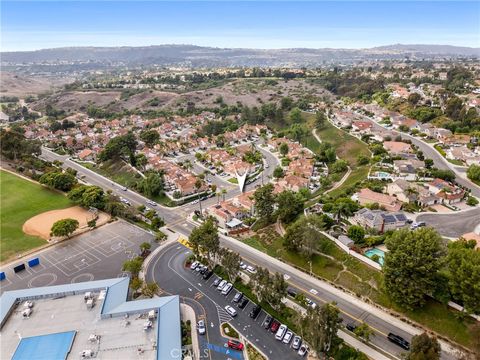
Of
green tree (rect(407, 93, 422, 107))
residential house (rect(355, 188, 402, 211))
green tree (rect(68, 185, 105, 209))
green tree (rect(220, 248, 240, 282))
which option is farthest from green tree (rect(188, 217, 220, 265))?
green tree (rect(407, 93, 422, 107))

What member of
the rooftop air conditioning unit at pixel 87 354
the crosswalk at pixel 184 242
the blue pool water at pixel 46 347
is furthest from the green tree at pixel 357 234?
the blue pool water at pixel 46 347

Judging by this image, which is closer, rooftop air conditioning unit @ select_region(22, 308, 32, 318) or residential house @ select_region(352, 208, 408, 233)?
rooftop air conditioning unit @ select_region(22, 308, 32, 318)

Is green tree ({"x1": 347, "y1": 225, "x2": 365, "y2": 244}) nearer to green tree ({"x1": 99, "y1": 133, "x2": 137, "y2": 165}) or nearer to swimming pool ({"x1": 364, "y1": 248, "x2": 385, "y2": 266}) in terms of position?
swimming pool ({"x1": 364, "y1": 248, "x2": 385, "y2": 266})

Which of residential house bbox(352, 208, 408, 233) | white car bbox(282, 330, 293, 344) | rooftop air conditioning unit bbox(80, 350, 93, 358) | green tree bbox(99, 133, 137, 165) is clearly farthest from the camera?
green tree bbox(99, 133, 137, 165)

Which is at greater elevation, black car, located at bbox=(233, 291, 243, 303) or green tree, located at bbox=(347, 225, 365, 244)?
green tree, located at bbox=(347, 225, 365, 244)

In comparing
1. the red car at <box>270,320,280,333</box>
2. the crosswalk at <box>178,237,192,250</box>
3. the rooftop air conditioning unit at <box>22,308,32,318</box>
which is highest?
the rooftop air conditioning unit at <box>22,308,32,318</box>

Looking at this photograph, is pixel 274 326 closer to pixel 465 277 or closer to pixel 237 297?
pixel 237 297

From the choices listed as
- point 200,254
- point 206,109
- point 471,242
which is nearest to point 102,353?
point 200,254

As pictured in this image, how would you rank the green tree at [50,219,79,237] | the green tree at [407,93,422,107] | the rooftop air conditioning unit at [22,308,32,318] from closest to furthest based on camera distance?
the rooftop air conditioning unit at [22,308,32,318]
the green tree at [50,219,79,237]
the green tree at [407,93,422,107]
